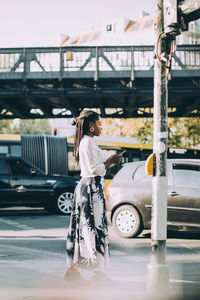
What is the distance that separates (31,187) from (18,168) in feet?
2.35

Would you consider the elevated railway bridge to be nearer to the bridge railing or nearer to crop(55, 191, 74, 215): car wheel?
the bridge railing

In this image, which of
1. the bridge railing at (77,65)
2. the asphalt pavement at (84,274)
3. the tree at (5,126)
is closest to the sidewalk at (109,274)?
the asphalt pavement at (84,274)

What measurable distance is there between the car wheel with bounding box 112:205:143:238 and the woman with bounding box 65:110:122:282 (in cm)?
444

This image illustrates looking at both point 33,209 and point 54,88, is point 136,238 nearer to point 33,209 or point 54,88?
point 33,209

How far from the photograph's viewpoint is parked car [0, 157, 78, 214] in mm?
15711

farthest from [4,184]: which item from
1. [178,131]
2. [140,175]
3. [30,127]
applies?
[30,127]

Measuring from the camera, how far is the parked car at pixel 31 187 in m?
15.7

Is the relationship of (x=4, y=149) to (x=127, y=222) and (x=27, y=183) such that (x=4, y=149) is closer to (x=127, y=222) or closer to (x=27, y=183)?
(x=27, y=183)

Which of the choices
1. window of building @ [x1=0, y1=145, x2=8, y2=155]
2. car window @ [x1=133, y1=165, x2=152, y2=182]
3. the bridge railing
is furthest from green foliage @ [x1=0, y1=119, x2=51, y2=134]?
car window @ [x1=133, y1=165, x2=152, y2=182]

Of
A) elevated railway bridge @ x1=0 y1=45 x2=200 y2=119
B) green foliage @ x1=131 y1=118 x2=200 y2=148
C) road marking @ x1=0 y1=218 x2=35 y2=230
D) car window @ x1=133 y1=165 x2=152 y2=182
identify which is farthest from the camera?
green foliage @ x1=131 y1=118 x2=200 y2=148

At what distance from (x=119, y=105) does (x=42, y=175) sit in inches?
290

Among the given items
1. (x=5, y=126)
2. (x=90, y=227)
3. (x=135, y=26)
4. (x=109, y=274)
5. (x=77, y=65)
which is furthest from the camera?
(x=135, y=26)

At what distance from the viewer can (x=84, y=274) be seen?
664 cm

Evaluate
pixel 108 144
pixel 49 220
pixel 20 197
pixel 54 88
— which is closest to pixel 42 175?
pixel 20 197
